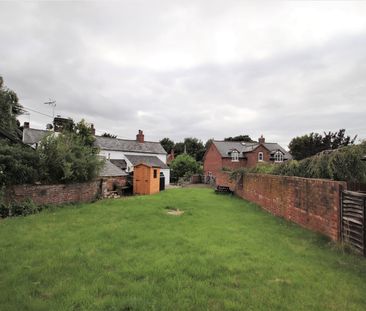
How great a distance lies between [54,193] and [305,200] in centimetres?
1075

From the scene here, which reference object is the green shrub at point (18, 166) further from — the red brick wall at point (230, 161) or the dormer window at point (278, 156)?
the dormer window at point (278, 156)

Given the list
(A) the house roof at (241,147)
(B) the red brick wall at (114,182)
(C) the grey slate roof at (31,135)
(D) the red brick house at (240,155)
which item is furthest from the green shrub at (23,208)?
(A) the house roof at (241,147)

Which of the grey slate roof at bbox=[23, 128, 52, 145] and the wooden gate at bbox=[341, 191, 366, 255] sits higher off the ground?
the grey slate roof at bbox=[23, 128, 52, 145]

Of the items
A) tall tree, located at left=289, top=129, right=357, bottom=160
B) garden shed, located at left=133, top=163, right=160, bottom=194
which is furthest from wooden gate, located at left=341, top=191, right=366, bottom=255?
tall tree, located at left=289, top=129, right=357, bottom=160

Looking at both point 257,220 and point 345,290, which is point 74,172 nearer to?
point 257,220

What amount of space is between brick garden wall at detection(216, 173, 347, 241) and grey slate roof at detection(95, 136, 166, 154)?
24.6m

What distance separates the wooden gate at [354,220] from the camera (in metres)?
5.81

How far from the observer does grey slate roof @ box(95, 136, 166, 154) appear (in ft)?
113

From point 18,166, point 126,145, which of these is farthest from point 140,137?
point 18,166

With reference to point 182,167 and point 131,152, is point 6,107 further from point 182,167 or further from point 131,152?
point 182,167

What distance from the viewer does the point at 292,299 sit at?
3.97 metres

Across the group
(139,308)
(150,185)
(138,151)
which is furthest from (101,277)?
(138,151)

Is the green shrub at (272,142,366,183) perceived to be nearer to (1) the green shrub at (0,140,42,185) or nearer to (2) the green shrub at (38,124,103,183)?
(2) the green shrub at (38,124,103,183)

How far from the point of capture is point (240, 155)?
129ft
